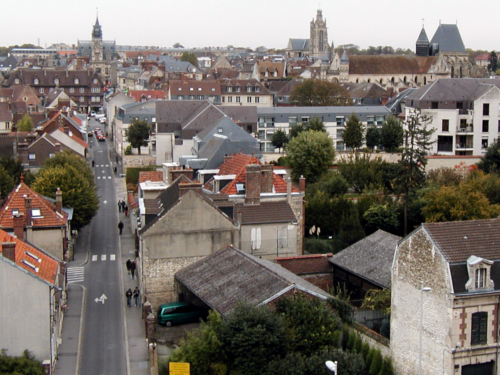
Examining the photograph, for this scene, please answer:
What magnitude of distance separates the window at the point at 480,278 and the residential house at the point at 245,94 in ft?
266

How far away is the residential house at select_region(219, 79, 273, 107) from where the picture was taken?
104000 mm

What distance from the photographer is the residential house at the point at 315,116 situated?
3253 inches

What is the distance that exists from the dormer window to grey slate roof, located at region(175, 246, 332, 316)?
6.81 m

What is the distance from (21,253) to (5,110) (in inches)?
2337

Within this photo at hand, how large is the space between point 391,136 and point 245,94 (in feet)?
117

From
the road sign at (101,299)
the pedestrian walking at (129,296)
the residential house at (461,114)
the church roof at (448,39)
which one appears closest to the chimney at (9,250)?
the pedestrian walking at (129,296)

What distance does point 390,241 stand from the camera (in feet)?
117

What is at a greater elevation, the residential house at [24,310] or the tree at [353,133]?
the tree at [353,133]

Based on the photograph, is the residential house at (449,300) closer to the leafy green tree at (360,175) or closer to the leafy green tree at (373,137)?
the leafy green tree at (360,175)

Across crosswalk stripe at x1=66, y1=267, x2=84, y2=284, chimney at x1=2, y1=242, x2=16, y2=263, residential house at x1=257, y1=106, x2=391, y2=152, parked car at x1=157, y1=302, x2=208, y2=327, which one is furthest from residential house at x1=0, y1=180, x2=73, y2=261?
residential house at x1=257, y1=106, x2=391, y2=152

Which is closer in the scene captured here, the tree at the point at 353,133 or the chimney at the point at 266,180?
the chimney at the point at 266,180

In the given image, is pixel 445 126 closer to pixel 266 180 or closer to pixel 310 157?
pixel 310 157

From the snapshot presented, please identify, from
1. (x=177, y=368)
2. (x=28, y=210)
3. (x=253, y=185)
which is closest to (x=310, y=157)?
(x=253, y=185)

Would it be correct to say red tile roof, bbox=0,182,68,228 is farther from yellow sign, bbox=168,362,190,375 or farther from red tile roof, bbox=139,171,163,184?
yellow sign, bbox=168,362,190,375
